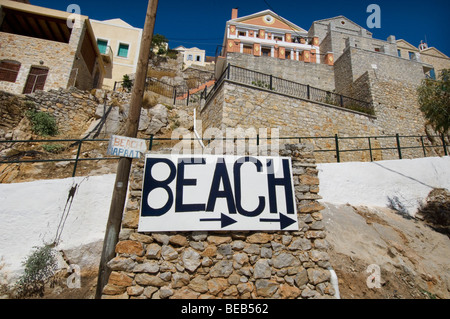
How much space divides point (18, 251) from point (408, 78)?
2654cm

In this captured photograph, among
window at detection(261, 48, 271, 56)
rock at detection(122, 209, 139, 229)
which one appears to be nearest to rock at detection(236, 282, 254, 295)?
rock at detection(122, 209, 139, 229)

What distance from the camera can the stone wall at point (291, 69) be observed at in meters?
18.7

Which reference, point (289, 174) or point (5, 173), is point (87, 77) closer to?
point (5, 173)

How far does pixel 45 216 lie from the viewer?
4.72 m

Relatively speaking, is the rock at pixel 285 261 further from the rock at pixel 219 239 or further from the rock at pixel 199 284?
the rock at pixel 199 284

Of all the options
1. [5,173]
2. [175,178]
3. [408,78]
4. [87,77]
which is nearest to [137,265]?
[175,178]

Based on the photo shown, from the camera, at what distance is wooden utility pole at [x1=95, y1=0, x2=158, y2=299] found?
3515mm

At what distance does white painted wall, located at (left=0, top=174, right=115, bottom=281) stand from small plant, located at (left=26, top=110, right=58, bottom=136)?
291 inches

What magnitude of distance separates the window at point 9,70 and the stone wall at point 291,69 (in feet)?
47.8

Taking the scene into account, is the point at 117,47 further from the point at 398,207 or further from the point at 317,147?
the point at 398,207

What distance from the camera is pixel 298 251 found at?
385 cm

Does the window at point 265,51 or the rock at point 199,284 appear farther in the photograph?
the window at point 265,51

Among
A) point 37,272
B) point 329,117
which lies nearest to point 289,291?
point 37,272

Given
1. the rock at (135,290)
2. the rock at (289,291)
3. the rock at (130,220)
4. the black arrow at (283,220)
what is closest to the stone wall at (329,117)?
the black arrow at (283,220)
